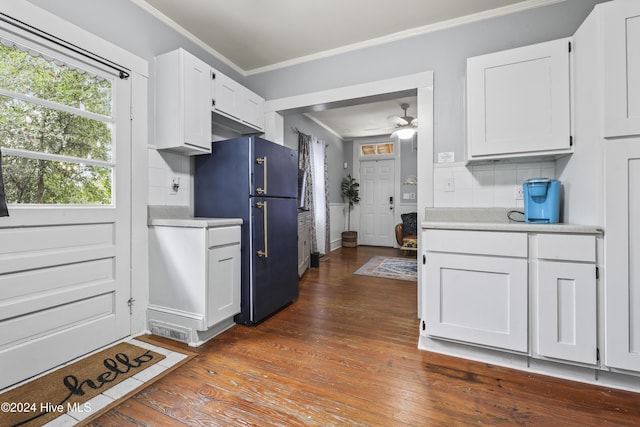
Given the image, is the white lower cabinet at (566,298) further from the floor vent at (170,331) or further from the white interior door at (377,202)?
the white interior door at (377,202)

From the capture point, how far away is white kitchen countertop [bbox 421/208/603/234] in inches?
63.9

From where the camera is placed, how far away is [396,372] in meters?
1.72

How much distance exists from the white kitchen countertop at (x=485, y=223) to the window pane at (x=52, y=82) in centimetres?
243

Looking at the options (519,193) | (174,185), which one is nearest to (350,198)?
(519,193)

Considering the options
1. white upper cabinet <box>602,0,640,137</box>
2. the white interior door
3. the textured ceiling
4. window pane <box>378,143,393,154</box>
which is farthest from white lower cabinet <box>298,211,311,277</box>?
window pane <box>378,143,393,154</box>

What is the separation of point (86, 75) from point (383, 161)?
5863 millimetres

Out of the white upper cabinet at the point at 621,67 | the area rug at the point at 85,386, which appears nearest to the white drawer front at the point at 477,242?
the white upper cabinet at the point at 621,67

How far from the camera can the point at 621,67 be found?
154 centimetres

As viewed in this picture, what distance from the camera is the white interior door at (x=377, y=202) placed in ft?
22.3

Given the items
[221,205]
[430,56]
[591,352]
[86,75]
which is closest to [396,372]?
[591,352]

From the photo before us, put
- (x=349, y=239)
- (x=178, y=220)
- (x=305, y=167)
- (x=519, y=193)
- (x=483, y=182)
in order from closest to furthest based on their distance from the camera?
(x=178, y=220) < (x=519, y=193) < (x=483, y=182) < (x=305, y=167) < (x=349, y=239)

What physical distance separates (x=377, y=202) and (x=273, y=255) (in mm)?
4766

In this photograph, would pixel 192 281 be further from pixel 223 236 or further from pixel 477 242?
pixel 477 242

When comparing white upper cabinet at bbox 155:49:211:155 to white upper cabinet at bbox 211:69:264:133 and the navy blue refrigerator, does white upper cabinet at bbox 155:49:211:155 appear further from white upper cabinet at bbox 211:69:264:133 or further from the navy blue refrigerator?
the navy blue refrigerator
